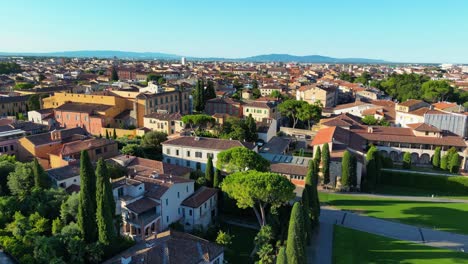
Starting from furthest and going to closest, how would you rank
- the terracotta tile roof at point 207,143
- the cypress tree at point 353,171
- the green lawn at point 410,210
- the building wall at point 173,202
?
the terracotta tile roof at point 207,143 → the cypress tree at point 353,171 → the green lawn at point 410,210 → the building wall at point 173,202

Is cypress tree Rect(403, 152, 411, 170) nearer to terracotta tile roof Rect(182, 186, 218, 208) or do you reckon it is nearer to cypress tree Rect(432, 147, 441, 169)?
cypress tree Rect(432, 147, 441, 169)

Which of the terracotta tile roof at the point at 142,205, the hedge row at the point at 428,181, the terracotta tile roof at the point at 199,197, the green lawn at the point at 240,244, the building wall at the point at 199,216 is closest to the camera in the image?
the green lawn at the point at 240,244

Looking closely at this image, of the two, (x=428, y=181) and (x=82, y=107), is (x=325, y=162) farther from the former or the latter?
(x=82, y=107)

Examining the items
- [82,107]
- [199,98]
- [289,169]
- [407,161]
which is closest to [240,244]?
[289,169]

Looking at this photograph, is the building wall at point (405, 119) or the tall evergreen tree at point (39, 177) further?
the building wall at point (405, 119)

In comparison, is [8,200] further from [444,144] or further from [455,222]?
[444,144]

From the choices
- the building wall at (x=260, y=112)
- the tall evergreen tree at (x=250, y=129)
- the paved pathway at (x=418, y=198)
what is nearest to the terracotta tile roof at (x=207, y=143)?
the tall evergreen tree at (x=250, y=129)

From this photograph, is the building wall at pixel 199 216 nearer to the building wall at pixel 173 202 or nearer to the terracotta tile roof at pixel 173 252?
the building wall at pixel 173 202
